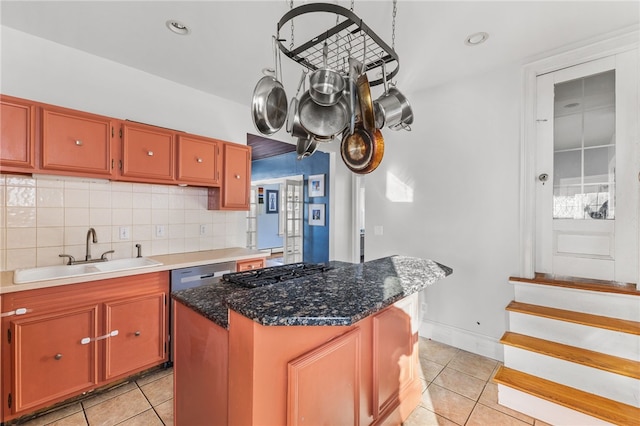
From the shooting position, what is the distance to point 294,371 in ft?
3.44

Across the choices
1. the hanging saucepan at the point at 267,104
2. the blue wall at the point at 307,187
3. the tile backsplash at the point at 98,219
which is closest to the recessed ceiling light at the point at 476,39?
the hanging saucepan at the point at 267,104

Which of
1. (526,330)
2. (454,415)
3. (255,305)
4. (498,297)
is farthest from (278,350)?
(498,297)

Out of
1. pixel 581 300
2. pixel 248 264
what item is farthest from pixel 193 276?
pixel 581 300

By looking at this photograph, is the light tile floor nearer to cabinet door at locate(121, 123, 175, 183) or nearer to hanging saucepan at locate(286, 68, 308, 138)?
cabinet door at locate(121, 123, 175, 183)

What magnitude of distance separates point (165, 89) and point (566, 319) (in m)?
3.98

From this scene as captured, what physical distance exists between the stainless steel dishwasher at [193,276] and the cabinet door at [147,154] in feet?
2.77

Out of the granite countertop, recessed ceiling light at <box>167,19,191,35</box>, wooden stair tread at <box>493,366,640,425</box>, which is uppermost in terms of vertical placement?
recessed ceiling light at <box>167,19,191,35</box>

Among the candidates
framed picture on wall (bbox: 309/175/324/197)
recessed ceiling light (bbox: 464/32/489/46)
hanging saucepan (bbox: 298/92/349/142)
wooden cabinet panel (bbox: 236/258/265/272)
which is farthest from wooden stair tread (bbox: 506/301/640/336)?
framed picture on wall (bbox: 309/175/324/197)

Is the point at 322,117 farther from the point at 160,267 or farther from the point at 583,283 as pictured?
the point at 583,283

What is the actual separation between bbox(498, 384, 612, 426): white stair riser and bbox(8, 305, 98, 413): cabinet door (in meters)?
2.87

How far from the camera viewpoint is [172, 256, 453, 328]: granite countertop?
0.94 metres

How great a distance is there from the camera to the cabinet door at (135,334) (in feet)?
6.53

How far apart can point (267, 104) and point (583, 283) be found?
267cm

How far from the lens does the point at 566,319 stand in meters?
2.00
